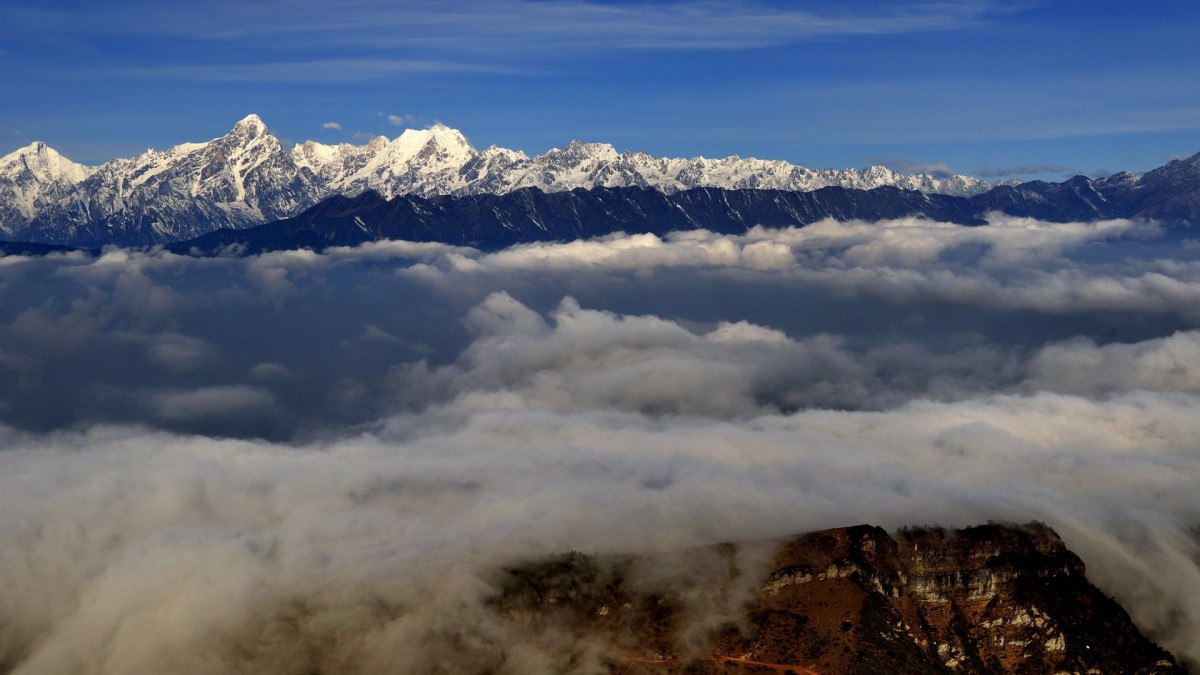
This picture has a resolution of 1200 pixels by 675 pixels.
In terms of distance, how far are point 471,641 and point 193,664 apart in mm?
50913

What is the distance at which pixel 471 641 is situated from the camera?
200 metres

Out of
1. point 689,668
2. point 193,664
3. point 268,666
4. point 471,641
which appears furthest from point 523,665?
point 193,664

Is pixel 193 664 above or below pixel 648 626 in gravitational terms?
below

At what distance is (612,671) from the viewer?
18975 cm

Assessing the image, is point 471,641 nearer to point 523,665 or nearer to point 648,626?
point 523,665

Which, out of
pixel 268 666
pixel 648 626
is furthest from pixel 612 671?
pixel 268 666

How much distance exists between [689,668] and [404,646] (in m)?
52.1

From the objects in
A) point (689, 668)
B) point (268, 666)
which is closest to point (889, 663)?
point (689, 668)

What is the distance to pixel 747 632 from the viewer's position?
7741 inches

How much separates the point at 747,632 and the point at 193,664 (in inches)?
3973

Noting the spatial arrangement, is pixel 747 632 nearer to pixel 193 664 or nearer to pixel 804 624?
pixel 804 624

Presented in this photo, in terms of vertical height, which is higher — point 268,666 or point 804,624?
point 804,624

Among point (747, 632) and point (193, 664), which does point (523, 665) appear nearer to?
point (747, 632)

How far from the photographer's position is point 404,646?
7854 inches
